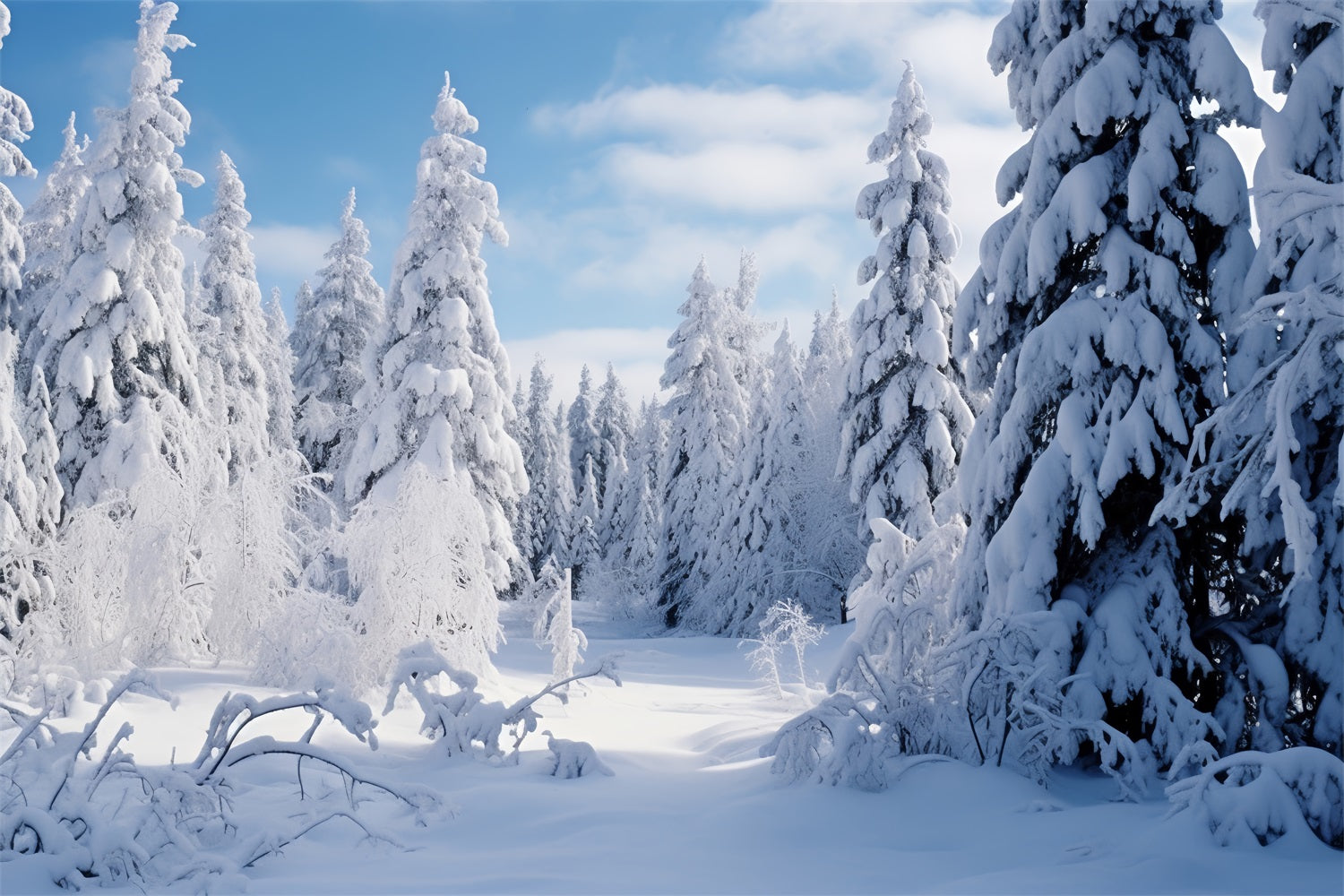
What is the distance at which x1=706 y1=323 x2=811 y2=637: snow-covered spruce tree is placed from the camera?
2748cm

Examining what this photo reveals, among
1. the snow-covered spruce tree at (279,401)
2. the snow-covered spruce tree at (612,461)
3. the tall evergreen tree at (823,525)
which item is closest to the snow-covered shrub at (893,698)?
the tall evergreen tree at (823,525)

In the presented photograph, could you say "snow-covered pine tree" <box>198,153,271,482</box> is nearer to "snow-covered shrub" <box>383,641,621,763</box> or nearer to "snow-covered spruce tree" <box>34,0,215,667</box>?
"snow-covered spruce tree" <box>34,0,215,667</box>

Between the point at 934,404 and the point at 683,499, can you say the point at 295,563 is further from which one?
the point at 683,499

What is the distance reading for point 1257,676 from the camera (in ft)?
23.0

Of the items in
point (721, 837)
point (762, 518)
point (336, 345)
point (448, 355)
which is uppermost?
point (336, 345)

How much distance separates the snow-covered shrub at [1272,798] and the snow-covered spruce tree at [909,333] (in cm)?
1368

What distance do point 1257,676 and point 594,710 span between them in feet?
29.6

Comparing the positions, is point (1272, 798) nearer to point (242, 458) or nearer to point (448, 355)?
point (448, 355)

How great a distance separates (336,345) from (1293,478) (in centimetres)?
2611

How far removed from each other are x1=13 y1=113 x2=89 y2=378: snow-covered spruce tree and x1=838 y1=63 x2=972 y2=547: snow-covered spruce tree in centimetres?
1878

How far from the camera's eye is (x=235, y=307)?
25656 millimetres

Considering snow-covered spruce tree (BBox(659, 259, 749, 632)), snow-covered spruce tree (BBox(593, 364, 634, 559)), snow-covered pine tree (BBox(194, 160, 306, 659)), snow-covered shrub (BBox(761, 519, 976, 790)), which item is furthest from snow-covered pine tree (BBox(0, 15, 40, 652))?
snow-covered spruce tree (BBox(593, 364, 634, 559))

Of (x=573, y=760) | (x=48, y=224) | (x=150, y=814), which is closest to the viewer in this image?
(x=150, y=814)

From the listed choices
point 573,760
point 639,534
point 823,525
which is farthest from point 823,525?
point 573,760
